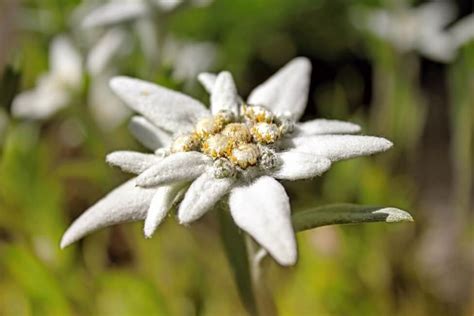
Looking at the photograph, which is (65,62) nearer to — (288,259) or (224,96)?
(224,96)

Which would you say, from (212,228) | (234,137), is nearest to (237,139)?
(234,137)

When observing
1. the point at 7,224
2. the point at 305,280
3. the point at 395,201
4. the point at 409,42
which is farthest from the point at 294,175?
the point at 409,42

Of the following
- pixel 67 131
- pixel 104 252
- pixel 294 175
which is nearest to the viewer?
pixel 294 175

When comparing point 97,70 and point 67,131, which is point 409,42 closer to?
point 97,70

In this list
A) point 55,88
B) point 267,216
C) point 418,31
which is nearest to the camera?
point 267,216

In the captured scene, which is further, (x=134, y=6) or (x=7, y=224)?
(x=7, y=224)

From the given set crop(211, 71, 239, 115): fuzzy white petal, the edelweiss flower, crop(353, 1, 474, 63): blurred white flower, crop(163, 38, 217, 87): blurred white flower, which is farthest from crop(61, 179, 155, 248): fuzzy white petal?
crop(353, 1, 474, 63): blurred white flower
